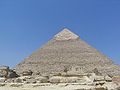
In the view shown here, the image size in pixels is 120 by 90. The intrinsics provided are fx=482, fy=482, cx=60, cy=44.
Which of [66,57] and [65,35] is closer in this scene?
[66,57]

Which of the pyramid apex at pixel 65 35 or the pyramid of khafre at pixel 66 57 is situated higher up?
the pyramid apex at pixel 65 35

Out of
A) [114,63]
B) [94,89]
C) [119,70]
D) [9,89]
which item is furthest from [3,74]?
[114,63]

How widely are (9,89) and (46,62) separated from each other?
85.2m

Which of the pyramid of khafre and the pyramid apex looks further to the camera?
the pyramid apex

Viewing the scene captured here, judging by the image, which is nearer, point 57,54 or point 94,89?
point 94,89

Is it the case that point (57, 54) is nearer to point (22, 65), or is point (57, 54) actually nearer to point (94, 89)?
point (22, 65)

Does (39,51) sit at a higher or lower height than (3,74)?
higher

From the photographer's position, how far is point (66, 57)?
314 ft

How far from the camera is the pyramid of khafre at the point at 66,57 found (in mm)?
90787

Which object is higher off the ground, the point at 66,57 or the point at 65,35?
the point at 65,35

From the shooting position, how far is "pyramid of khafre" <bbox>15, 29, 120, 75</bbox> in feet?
298

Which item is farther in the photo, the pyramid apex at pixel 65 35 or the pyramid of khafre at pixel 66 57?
the pyramid apex at pixel 65 35

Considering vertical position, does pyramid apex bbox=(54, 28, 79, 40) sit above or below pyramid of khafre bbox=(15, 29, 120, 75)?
above

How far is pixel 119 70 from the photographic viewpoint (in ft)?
290
